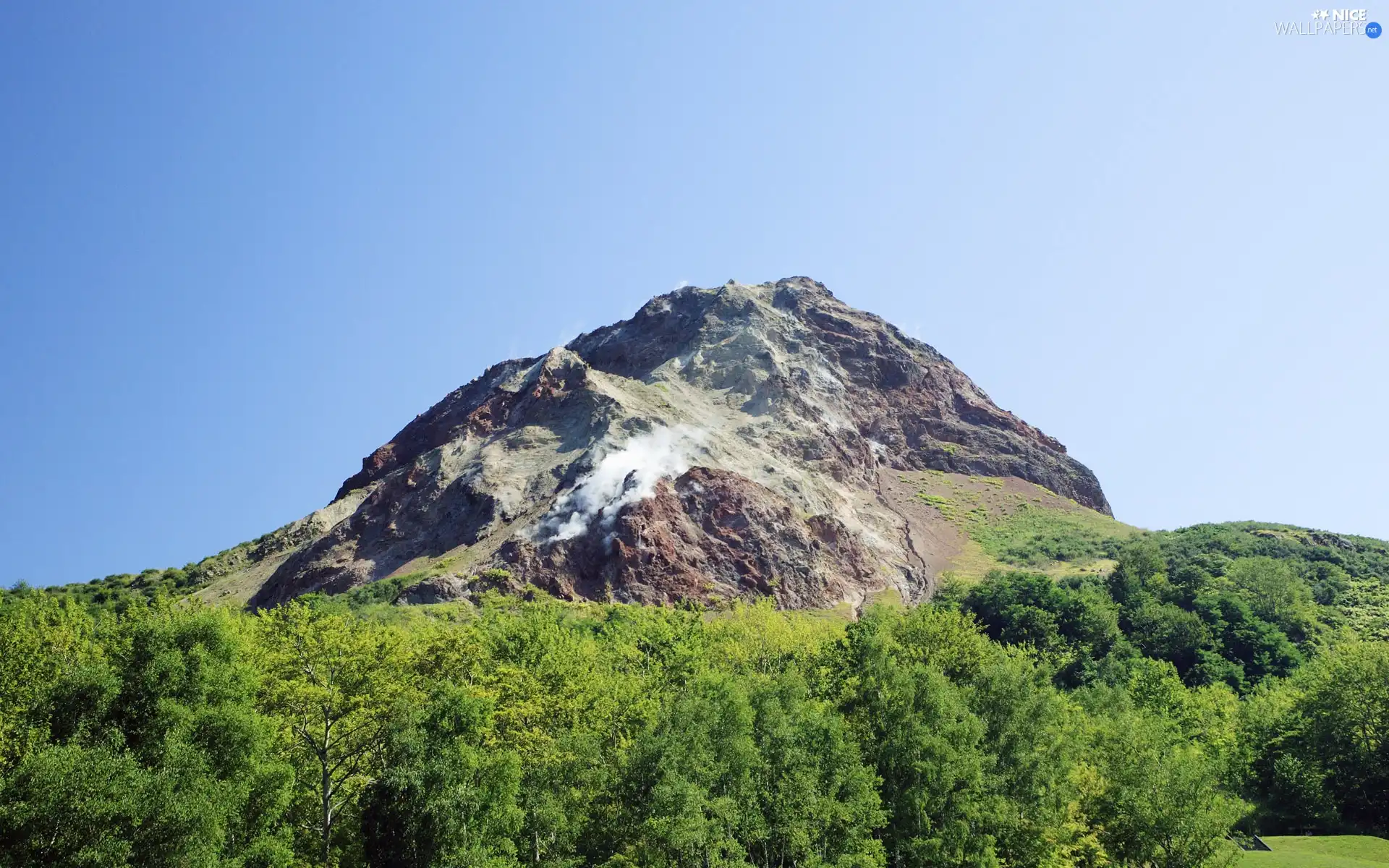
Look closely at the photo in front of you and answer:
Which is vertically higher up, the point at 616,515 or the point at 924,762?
the point at 616,515

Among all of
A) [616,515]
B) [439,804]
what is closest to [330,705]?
[439,804]

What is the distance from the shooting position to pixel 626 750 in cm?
4953

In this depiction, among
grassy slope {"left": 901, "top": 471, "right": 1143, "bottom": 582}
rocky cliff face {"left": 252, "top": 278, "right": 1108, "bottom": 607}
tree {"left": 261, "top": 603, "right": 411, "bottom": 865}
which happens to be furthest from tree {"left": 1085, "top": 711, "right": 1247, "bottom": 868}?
grassy slope {"left": 901, "top": 471, "right": 1143, "bottom": 582}

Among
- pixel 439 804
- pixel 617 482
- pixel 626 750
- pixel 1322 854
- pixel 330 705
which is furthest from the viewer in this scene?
pixel 617 482

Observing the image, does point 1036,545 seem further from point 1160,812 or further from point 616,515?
point 1160,812

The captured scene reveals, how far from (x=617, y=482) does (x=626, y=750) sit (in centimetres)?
10031

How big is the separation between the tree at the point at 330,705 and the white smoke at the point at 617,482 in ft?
294

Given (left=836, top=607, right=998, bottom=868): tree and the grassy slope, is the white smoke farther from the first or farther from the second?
(left=836, top=607, right=998, bottom=868): tree

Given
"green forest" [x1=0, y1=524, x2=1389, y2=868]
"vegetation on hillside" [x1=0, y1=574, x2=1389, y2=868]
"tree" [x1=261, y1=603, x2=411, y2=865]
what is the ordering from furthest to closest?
"tree" [x1=261, y1=603, x2=411, y2=865], "green forest" [x1=0, y1=524, x2=1389, y2=868], "vegetation on hillside" [x1=0, y1=574, x2=1389, y2=868]

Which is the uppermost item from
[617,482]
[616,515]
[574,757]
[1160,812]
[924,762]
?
[617,482]

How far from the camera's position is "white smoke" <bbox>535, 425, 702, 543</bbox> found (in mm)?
141250

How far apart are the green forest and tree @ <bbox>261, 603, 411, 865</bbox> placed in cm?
14

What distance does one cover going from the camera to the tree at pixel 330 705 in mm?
44906

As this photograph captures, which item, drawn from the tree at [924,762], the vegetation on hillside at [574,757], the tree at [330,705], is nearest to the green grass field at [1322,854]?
the vegetation on hillside at [574,757]
